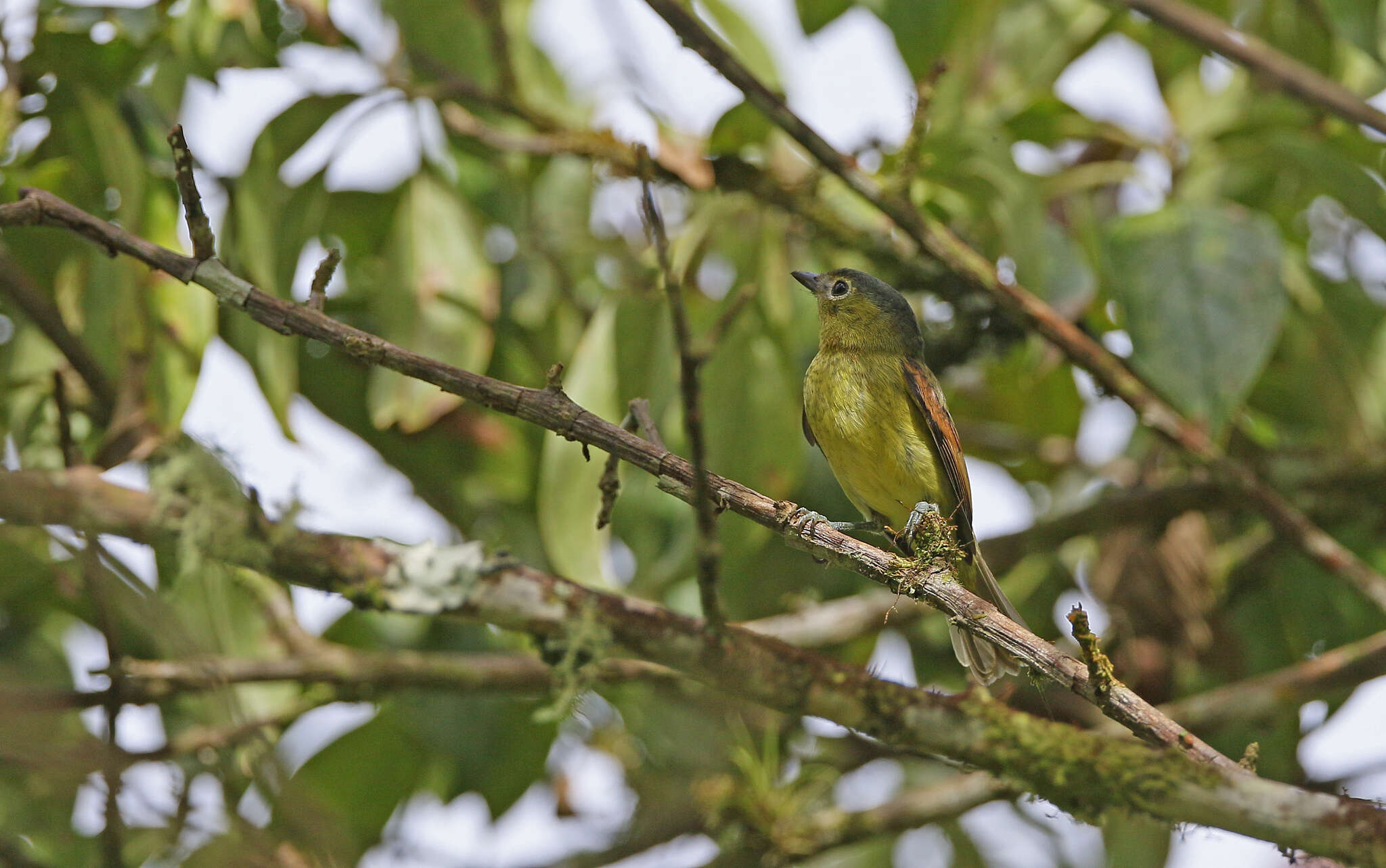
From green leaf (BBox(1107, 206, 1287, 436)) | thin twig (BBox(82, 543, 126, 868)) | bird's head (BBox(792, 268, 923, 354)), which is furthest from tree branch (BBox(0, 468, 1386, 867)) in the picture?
bird's head (BBox(792, 268, 923, 354))

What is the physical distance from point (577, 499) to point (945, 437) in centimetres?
110

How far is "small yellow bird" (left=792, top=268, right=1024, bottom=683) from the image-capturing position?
339cm

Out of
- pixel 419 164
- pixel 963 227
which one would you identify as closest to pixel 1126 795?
pixel 963 227

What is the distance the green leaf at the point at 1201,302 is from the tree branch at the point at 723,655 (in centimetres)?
120

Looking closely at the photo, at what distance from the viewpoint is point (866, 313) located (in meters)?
3.71

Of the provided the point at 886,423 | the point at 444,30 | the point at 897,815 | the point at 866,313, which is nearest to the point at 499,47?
the point at 444,30

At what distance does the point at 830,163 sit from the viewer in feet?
10.4

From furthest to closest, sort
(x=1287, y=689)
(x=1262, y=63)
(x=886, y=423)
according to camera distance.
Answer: (x=1287, y=689), (x=886, y=423), (x=1262, y=63)

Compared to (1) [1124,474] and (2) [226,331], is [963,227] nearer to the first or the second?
(1) [1124,474]

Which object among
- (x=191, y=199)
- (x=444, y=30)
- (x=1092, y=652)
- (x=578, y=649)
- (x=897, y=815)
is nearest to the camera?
(x=1092, y=652)

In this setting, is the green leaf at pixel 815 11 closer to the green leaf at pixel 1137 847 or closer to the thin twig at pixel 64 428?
the thin twig at pixel 64 428

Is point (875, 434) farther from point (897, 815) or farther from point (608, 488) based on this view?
point (897, 815)

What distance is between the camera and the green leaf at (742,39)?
4.18 metres

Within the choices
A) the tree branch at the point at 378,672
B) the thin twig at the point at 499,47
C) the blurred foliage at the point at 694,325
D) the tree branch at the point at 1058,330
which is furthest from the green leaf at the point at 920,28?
the tree branch at the point at 378,672
